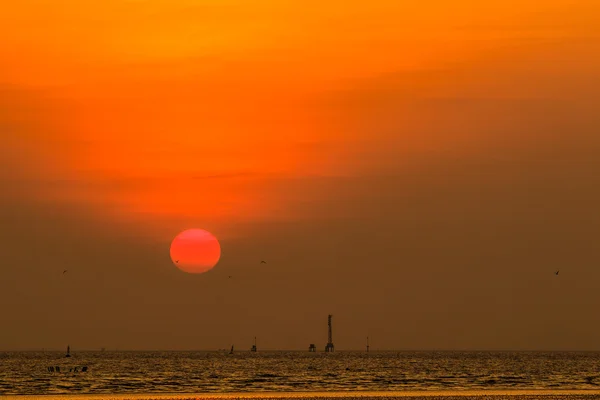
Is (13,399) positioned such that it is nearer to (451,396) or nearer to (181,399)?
(181,399)

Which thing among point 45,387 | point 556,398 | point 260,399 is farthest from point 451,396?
point 45,387

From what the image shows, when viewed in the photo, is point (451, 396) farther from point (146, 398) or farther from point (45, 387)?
point (45, 387)

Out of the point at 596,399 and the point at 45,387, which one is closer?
the point at 596,399

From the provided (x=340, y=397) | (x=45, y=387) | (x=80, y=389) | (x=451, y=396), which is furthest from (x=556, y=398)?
(x=45, y=387)

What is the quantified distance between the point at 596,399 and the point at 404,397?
47.1 ft

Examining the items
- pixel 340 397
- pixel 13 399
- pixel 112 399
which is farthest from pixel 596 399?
pixel 13 399

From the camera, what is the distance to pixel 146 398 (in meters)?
73.3

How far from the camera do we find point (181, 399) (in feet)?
239

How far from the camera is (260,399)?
71.8m

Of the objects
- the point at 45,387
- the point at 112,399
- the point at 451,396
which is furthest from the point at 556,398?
the point at 45,387

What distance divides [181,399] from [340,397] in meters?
12.3

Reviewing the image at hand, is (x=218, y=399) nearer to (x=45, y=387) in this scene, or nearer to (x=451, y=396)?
(x=451, y=396)

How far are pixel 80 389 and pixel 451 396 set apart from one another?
5864cm

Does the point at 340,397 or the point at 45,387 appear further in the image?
the point at 45,387
